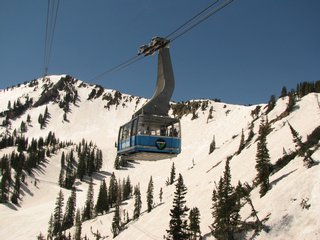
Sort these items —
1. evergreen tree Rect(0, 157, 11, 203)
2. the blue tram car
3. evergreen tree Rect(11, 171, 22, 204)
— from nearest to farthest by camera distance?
the blue tram car
evergreen tree Rect(0, 157, 11, 203)
evergreen tree Rect(11, 171, 22, 204)

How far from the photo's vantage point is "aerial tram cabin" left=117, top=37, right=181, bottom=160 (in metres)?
26.0

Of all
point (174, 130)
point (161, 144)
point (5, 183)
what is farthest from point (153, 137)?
point (5, 183)

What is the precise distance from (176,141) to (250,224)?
44570mm

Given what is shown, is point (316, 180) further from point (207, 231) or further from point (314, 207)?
point (207, 231)

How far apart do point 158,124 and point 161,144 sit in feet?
5.16

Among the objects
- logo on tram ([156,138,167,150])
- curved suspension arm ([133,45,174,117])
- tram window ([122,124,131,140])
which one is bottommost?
logo on tram ([156,138,167,150])

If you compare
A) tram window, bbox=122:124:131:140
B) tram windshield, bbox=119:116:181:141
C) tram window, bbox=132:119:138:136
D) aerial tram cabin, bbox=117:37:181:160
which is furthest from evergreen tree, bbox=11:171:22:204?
tram window, bbox=132:119:138:136

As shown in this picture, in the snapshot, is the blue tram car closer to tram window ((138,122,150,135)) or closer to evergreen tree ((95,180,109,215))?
tram window ((138,122,150,135))

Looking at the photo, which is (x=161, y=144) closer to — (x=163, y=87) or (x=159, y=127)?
(x=159, y=127)

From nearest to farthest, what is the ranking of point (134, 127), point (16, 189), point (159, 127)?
point (134, 127) < point (159, 127) < point (16, 189)

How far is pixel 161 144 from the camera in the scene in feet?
86.4

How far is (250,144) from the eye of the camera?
122562mm

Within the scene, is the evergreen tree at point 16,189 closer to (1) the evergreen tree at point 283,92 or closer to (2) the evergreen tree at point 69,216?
(2) the evergreen tree at point 69,216

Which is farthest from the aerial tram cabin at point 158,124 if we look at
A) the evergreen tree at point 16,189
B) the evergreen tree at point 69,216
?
the evergreen tree at point 16,189
